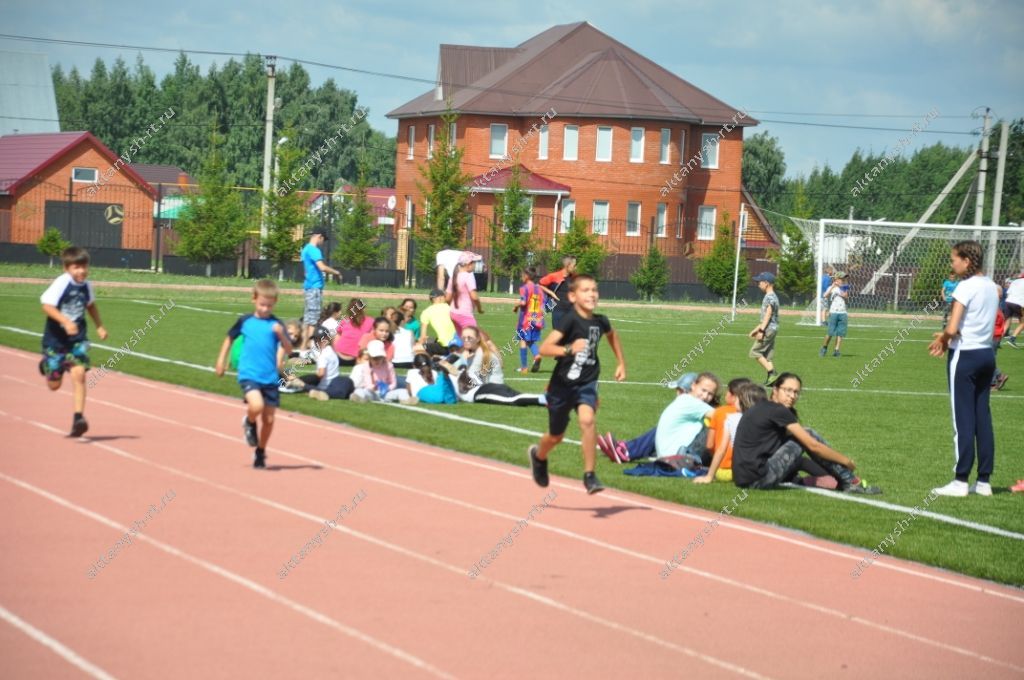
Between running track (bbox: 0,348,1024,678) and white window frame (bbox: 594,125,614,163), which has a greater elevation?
white window frame (bbox: 594,125,614,163)

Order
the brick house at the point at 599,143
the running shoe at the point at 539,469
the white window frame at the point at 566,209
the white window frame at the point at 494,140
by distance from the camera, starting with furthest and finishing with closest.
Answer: the white window frame at the point at 494,140 < the white window frame at the point at 566,209 < the brick house at the point at 599,143 < the running shoe at the point at 539,469

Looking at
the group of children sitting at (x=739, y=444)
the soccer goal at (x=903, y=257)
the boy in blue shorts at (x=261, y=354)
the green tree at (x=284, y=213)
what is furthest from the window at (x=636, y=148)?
the boy in blue shorts at (x=261, y=354)

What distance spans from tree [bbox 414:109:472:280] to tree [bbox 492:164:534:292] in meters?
1.57

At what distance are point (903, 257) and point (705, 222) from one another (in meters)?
18.6

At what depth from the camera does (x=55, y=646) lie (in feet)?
20.0

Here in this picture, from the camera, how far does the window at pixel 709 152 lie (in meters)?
66.6

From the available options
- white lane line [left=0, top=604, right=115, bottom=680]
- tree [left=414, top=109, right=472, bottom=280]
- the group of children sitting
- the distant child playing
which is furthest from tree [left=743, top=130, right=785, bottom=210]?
white lane line [left=0, top=604, right=115, bottom=680]

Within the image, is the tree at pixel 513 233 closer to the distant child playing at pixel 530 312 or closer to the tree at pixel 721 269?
the tree at pixel 721 269

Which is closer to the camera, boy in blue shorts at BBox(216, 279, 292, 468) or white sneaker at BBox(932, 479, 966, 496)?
boy in blue shorts at BBox(216, 279, 292, 468)

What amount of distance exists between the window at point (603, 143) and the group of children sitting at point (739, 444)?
51.0 meters

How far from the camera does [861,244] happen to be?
Answer: 159 ft

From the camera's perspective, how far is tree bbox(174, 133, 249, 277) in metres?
48.3

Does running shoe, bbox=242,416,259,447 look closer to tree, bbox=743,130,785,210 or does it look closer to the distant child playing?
the distant child playing

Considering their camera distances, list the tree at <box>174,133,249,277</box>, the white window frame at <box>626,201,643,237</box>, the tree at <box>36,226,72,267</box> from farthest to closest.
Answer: the white window frame at <box>626,201,643,237</box>
the tree at <box>36,226,72,267</box>
the tree at <box>174,133,249,277</box>
